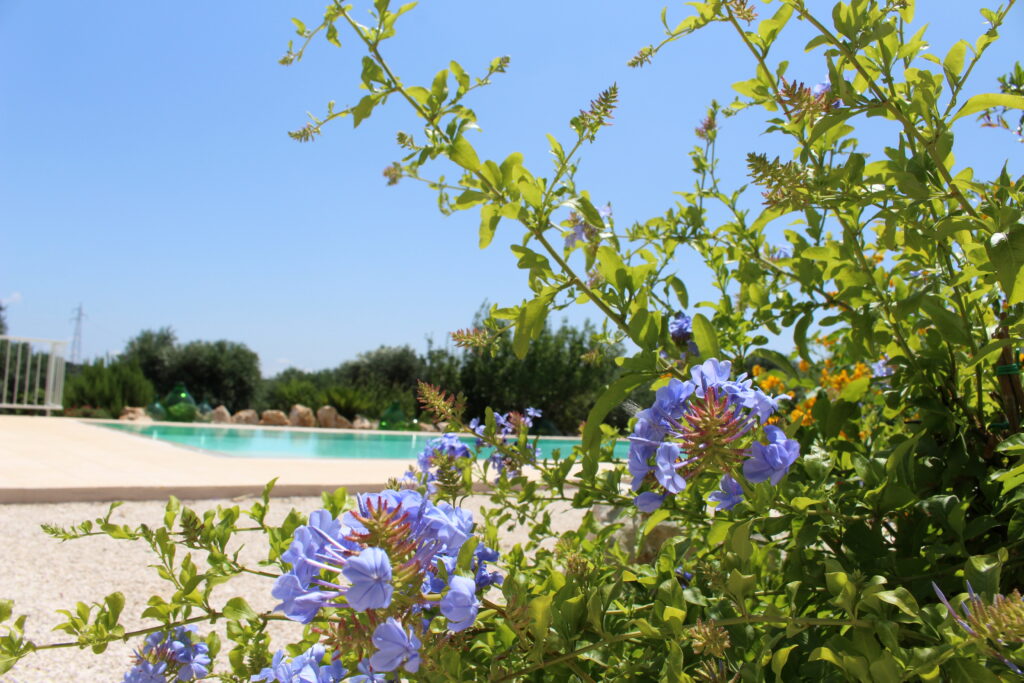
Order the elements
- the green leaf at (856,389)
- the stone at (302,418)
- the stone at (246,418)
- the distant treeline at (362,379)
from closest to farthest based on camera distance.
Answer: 1. the green leaf at (856,389)
2. the distant treeline at (362,379)
3. the stone at (246,418)
4. the stone at (302,418)

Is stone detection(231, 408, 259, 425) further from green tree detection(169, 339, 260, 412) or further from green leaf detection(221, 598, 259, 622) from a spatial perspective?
green leaf detection(221, 598, 259, 622)

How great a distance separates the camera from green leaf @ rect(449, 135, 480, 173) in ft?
3.61

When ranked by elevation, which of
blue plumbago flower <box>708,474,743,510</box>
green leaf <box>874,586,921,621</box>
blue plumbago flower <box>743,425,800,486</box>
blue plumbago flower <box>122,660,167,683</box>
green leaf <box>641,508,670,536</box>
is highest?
blue plumbago flower <box>743,425,800,486</box>

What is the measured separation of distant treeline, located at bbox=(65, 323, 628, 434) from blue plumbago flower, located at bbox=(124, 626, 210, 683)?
9361mm

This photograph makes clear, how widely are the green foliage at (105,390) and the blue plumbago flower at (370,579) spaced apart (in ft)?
56.4

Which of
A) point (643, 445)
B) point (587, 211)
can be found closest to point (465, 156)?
point (587, 211)

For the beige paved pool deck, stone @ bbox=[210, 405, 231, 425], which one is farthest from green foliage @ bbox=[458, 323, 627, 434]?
the beige paved pool deck

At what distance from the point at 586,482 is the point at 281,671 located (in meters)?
0.58

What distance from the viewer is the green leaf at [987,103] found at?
91cm

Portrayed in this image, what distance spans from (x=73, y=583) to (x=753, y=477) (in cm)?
334

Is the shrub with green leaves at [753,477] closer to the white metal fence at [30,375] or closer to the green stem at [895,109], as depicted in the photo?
the green stem at [895,109]

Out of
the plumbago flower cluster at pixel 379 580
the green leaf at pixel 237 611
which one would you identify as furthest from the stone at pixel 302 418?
the plumbago flower cluster at pixel 379 580

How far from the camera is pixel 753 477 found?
0.76 meters

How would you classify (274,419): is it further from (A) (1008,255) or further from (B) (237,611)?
(A) (1008,255)
